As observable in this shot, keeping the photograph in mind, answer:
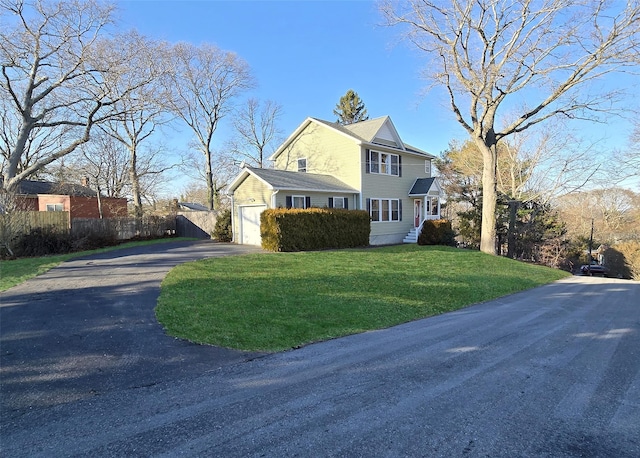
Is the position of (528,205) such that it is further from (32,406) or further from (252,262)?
(32,406)

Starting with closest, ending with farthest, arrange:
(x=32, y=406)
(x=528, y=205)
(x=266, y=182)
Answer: (x=32, y=406), (x=266, y=182), (x=528, y=205)

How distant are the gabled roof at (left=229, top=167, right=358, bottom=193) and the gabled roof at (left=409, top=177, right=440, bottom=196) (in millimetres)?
5554

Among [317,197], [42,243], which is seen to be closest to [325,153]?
[317,197]

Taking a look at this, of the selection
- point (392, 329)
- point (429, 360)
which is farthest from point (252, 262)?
point (429, 360)

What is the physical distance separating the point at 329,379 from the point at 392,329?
2.38 meters

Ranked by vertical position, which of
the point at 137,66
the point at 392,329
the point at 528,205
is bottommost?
the point at 392,329

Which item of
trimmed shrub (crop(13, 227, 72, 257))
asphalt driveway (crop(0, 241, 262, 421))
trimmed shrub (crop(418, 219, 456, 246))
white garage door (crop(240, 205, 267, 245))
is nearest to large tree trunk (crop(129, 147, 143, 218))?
trimmed shrub (crop(13, 227, 72, 257))

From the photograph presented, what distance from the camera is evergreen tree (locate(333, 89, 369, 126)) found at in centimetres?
4106

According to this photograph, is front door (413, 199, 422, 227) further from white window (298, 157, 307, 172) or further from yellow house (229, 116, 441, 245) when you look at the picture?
white window (298, 157, 307, 172)

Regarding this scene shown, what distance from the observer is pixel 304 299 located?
729cm

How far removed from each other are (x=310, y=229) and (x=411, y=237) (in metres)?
10.1

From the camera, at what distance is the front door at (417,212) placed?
2461cm

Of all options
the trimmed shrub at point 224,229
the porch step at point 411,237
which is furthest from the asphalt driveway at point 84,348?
the porch step at point 411,237

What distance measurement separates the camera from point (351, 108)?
41.2 metres
